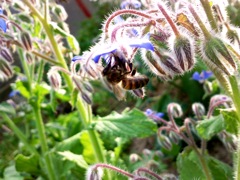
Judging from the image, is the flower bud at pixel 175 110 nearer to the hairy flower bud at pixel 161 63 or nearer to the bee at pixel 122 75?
the bee at pixel 122 75

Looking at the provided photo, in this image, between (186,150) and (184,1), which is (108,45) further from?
(186,150)

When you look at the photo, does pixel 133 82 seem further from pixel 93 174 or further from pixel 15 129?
pixel 15 129

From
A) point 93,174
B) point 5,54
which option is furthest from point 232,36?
point 5,54

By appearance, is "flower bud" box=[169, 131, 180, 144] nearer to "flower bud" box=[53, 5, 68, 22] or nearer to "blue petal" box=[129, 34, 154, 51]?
"flower bud" box=[53, 5, 68, 22]

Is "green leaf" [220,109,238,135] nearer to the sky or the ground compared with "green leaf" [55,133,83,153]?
nearer to the sky

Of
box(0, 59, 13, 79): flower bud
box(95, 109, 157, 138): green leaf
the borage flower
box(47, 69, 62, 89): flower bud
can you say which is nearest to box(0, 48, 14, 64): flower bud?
box(0, 59, 13, 79): flower bud

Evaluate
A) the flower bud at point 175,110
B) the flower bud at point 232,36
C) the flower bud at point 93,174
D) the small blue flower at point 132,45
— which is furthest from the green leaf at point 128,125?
the small blue flower at point 132,45
